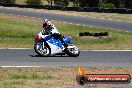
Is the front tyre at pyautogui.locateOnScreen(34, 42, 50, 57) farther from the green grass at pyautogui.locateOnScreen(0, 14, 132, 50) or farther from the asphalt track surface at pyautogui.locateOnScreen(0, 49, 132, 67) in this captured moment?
the green grass at pyautogui.locateOnScreen(0, 14, 132, 50)

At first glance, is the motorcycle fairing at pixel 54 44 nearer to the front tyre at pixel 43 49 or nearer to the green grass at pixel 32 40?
the front tyre at pixel 43 49

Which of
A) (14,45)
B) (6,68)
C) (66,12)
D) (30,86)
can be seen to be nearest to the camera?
(30,86)

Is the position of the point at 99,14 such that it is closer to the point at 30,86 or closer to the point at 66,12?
the point at 66,12

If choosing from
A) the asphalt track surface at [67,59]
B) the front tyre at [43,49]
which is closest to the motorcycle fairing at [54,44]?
the front tyre at [43,49]

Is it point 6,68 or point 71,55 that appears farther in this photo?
point 71,55

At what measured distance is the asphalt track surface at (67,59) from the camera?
17609 millimetres

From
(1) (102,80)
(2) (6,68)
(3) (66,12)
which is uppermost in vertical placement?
(1) (102,80)

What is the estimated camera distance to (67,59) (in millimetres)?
18984

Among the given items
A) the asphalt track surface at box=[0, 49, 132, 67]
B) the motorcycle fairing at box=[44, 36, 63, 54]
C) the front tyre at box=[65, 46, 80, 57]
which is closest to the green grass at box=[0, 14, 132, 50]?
the asphalt track surface at box=[0, 49, 132, 67]

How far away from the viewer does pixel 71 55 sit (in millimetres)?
19750

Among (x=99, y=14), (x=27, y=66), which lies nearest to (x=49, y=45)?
(x=27, y=66)

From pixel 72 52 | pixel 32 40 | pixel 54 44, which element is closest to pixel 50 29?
pixel 54 44

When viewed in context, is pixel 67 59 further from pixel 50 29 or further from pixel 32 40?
pixel 32 40

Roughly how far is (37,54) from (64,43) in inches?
61.9
